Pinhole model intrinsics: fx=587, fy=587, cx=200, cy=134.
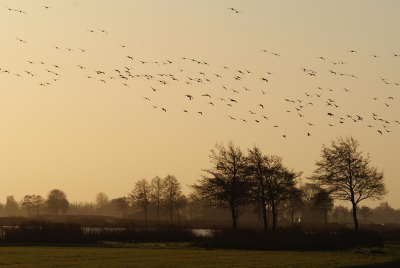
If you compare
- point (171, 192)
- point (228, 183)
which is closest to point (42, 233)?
point (228, 183)

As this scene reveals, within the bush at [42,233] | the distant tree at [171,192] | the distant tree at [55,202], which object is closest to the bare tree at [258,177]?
the bush at [42,233]

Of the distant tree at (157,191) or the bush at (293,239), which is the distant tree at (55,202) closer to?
the distant tree at (157,191)

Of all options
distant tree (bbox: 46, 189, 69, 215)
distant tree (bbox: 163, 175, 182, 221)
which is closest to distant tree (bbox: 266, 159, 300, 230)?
distant tree (bbox: 163, 175, 182, 221)

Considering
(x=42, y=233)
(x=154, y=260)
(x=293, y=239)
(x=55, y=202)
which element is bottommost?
(x=154, y=260)

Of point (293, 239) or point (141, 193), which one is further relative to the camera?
point (141, 193)

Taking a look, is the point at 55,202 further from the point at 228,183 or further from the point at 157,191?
the point at 228,183

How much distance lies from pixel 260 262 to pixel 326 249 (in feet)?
56.9

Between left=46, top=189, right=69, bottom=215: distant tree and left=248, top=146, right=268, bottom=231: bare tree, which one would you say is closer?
left=248, top=146, right=268, bottom=231: bare tree

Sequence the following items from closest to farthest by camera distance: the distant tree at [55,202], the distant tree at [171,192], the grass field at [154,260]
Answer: the grass field at [154,260], the distant tree at [171,192], the distant tree at [55,202]

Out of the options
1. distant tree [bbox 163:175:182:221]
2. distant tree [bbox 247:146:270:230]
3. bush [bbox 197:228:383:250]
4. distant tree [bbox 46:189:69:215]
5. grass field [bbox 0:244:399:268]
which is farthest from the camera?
distant tree [bbox 46:189:69:215]

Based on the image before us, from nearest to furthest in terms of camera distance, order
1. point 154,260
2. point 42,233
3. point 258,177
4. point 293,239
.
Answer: point 154,260, point 293,239, point 42,233, point 258,177

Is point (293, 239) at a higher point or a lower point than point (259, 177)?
lower

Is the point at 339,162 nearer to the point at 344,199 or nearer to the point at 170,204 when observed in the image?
the point at 344,199

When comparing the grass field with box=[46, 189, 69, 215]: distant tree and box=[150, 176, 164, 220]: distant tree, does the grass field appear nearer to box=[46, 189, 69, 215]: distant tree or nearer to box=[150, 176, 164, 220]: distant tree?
box=[150, 176, 164, 220]: distant tree
